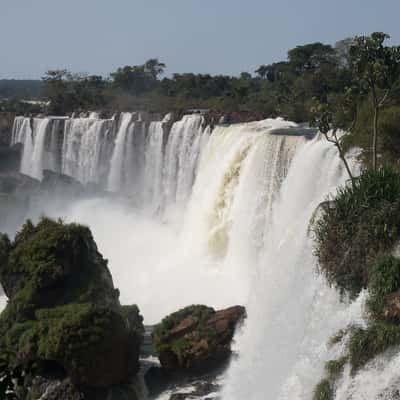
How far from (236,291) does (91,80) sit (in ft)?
165

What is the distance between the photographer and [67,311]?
1318 centimetres

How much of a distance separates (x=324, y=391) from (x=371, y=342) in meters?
1.09

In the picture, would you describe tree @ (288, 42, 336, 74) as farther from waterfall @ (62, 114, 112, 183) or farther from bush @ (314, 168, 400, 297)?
bush @ (314, 168, 400, 297)

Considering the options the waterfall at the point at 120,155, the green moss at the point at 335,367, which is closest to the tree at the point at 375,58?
the green moss at the point at 335,367

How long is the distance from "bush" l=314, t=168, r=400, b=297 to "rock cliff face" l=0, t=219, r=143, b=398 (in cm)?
465

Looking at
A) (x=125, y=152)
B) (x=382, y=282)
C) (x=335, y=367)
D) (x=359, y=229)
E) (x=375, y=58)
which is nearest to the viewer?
(x=335, y=367)

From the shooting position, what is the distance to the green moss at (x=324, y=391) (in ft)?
28.2

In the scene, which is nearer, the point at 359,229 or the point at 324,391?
the point at 324,391

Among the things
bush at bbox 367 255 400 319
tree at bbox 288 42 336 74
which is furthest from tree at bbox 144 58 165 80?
bush at bbox 367 255 400 319

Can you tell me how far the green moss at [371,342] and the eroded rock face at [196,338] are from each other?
5.18 meters

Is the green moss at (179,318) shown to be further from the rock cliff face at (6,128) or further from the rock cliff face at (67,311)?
the rock cliff face at (6,128)

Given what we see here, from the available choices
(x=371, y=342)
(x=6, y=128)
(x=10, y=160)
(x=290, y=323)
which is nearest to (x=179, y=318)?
(x=290, y=323)

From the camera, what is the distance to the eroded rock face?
13.1 metres

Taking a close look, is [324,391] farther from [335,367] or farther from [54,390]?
[54,390]
